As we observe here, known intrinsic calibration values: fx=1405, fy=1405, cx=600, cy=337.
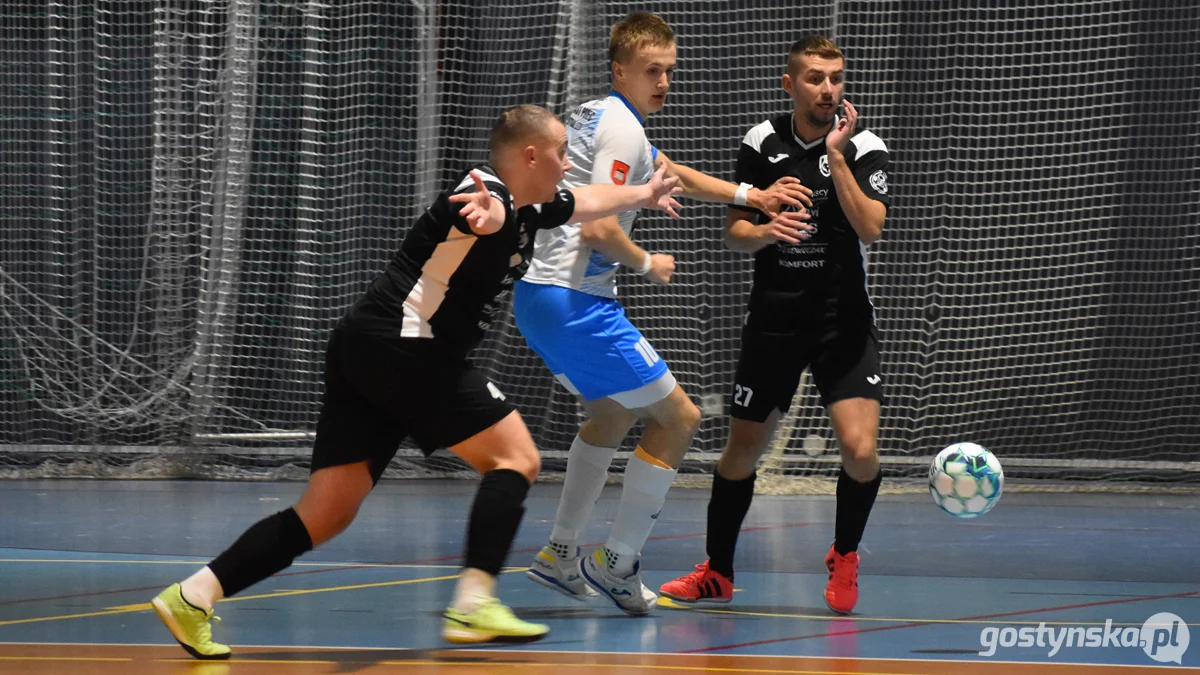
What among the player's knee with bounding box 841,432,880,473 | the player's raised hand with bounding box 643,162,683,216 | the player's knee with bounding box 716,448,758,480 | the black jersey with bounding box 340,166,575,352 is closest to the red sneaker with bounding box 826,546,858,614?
the player's knee with bounding box 841,432,880,473

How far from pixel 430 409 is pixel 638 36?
149 centimetres

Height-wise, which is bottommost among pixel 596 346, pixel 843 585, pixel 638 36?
pixel 843 585

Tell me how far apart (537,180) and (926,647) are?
1.63 metres

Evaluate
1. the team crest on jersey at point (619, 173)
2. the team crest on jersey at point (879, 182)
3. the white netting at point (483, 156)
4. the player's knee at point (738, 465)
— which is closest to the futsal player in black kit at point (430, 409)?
the team crest on jersey at point (619, 173)

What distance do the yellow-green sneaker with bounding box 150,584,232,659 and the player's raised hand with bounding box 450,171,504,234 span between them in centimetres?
116

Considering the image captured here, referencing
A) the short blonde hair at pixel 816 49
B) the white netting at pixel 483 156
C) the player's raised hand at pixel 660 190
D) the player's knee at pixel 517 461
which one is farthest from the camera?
the white netting at pixel 483 156

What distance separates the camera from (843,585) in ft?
14.3

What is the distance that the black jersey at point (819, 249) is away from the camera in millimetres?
4543

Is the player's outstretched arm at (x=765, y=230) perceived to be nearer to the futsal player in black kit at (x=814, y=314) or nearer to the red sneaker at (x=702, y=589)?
the futsal player in black kit at (x=814, y=314)

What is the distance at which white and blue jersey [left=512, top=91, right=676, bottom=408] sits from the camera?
4266mm

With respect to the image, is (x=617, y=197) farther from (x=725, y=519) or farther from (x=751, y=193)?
(x=725, y=519)

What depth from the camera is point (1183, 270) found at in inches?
317

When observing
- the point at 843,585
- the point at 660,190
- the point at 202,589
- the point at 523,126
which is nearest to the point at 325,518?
the point at 202,589

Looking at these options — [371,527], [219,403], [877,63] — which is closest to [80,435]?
[219,403]
